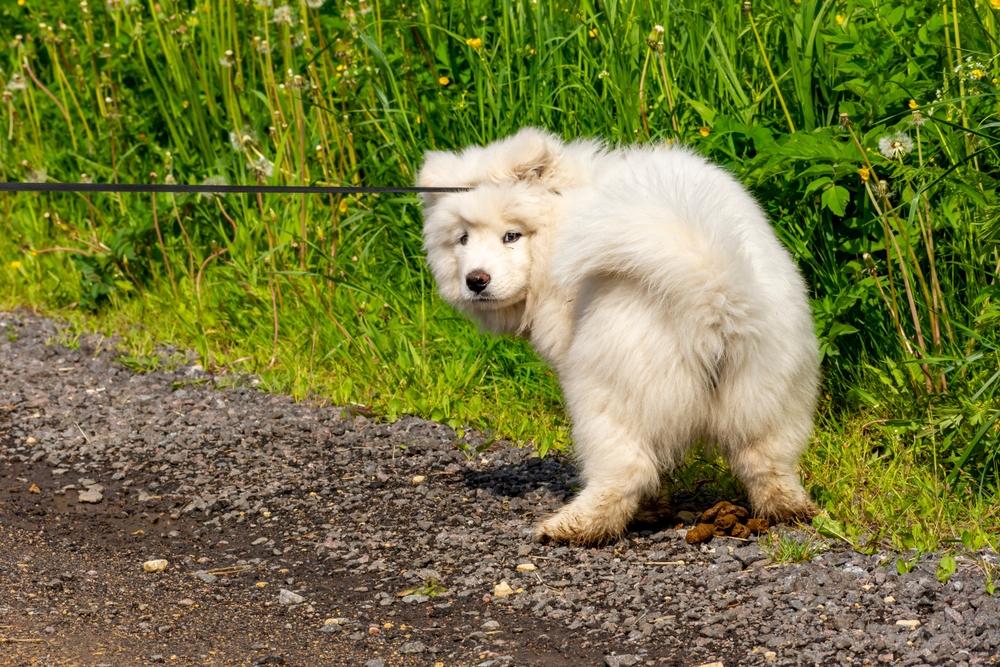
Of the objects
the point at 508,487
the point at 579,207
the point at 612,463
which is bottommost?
the point at 508,487

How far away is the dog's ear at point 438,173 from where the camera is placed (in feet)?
15.6

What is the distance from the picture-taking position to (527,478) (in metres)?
4.91

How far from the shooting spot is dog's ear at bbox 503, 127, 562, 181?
14.7 feet

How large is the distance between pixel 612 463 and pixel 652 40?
188 centimetres

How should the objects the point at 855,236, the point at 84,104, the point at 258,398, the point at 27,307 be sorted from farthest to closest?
the point at 84,104, the point at 27,307, the point at 258,398, the point at 855,236

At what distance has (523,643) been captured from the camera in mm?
3500

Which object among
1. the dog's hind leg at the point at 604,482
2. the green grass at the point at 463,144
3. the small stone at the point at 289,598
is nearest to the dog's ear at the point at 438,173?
the green grass at the point at 463,144

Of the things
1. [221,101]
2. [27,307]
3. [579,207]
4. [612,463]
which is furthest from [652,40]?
[27,307]

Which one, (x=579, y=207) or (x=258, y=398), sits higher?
(x=579, y=207)

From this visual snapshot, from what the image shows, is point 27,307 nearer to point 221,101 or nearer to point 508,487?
point 221,101

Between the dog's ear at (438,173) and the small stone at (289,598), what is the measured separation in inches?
62.5

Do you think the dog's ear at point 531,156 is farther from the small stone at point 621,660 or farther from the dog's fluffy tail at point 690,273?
the small stone at point 621,660

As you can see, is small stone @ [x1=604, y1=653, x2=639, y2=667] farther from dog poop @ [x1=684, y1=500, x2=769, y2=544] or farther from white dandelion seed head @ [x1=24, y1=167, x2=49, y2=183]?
white dandelion seed head @ [x1=24, y1=167, x2=49, y2=183]

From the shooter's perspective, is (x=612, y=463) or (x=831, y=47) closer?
(x=612, y=463)
